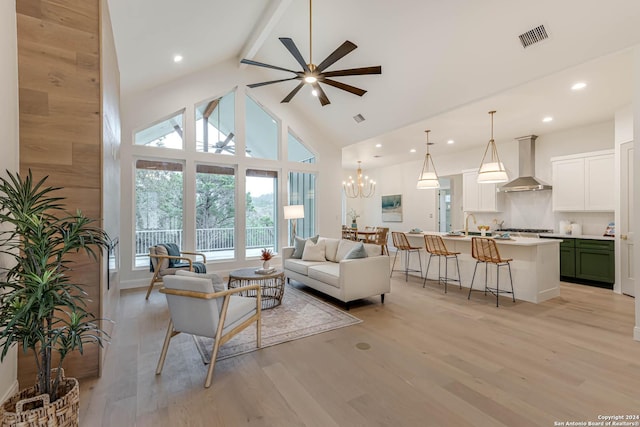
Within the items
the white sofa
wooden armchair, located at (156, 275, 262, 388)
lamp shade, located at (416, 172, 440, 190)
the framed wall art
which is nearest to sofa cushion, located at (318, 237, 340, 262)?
the white sofa

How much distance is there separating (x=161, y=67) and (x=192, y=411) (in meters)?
5.17

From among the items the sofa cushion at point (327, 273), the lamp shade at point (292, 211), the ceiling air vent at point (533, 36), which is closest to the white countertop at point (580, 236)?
the ceiling air vent at point (533, 36)

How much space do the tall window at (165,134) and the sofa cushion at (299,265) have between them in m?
3.13

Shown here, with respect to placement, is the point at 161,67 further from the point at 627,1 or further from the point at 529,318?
the point at 529,318

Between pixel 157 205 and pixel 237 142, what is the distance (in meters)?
2.04

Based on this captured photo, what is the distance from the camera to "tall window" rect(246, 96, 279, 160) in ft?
21.6

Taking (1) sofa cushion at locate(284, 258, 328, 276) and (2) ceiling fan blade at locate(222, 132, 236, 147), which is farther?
(2) ceiling fan blade at locate(222, 132, 236, 147)

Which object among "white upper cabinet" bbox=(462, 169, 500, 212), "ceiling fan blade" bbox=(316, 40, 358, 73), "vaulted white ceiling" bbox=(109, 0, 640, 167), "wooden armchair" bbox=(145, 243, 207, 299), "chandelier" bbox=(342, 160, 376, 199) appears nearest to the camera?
"vaulted white ceiling" bbox=(109, 0, 640, 167)

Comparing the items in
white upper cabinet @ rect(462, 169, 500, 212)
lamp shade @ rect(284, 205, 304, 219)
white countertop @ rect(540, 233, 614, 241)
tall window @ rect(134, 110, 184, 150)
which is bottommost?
white countertop @ rect(540, 233, 614, 241)

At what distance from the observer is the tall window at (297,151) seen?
7188 millimetres

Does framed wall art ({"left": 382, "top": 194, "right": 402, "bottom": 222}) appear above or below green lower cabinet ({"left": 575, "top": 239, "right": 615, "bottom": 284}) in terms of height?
above

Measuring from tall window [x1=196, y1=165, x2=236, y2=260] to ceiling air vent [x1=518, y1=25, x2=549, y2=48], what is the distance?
529cm

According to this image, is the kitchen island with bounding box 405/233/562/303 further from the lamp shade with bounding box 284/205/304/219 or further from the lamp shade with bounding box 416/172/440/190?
the lamp shade with bounding box 284/205/304/219

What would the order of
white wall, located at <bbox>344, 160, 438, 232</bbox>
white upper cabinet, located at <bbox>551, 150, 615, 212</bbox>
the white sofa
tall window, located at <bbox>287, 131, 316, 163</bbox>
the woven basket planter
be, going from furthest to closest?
1. white wall, located at <bbox>344, 160, 438, 232</bbox>
2. tall window, located at <bbox>287, 131, 316, 163</bbox>
3. white upper cabinet, located at <bbox>551, 150, 615, 212</bbox>
4. the white sofa
5. the woven basket planter
